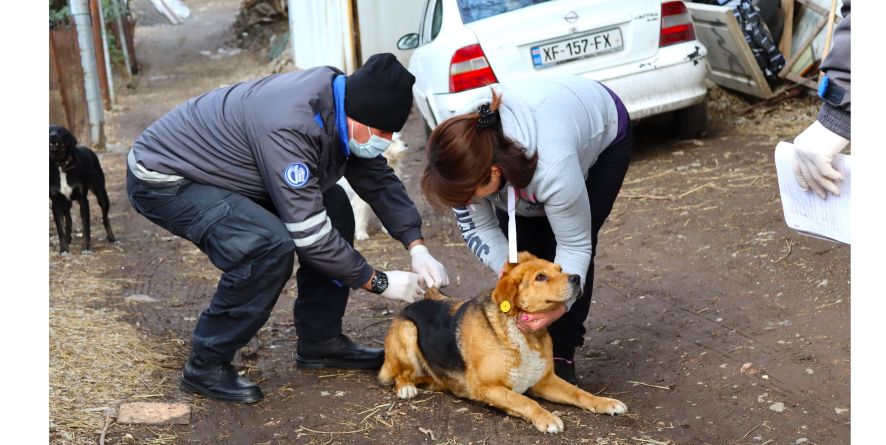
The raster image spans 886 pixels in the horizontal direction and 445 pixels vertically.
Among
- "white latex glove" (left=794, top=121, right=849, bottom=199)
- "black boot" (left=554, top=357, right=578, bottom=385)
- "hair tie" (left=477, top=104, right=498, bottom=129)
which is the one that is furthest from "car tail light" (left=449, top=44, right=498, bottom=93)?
"white latex glove" (left=794, top=121, right=849, bottom=199)

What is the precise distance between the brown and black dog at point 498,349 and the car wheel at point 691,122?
502 cm

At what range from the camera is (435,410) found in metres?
4.60

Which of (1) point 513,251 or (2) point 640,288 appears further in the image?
(2) point 640,288

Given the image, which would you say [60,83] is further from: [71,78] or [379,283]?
[379,283]

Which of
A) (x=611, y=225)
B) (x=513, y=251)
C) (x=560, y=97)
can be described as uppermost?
(x=560, y=97)

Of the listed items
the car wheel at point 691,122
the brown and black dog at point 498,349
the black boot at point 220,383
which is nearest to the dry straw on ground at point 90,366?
the black boot at point 220,383

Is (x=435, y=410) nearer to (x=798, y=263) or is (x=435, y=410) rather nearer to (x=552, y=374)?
(x=552, y=374)

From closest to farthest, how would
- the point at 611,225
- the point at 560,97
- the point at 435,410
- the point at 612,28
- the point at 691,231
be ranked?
the point at 560,97, the point at 435,410, the point at 691,231, the point at 611,225, the point at 612,28

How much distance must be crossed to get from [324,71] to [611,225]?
145 inches

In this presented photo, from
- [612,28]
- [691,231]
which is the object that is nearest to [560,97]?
[691,231]

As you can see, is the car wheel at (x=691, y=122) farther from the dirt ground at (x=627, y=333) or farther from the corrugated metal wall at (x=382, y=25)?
the corrugated metal wall at (x=382, y=25)

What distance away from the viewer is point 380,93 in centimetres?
404

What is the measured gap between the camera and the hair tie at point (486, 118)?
3.62 metres

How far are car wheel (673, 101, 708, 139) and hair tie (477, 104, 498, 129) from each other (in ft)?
18.9
